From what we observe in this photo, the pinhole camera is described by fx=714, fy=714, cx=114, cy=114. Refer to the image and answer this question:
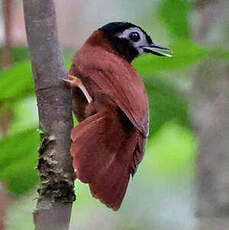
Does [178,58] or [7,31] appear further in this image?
[7,31]

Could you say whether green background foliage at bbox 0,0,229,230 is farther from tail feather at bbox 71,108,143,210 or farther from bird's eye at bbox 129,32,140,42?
bird's eye at bbox 129,32,140,42

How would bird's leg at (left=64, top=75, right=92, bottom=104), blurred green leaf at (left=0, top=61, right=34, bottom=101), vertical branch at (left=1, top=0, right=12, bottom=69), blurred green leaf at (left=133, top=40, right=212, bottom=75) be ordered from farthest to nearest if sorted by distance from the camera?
vertical branch at (left=1, top=0, right=12, bottom=69)
bird's leg at (left=64, top=75, right=92, bottom=104)
blurred green leaf at (left=133, top=40, right=212, bottom=75)
blurred green leaf at (left=0, top=61, right=34, bottom=101)

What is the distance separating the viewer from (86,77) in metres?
2.42

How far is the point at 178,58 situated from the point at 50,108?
1.26 ft

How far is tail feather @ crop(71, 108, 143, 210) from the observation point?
1975 millimetres

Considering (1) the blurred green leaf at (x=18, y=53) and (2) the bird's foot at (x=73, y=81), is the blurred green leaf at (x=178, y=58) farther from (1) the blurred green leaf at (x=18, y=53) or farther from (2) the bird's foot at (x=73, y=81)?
(1) the blurred green leaf at (x=18, y=53)

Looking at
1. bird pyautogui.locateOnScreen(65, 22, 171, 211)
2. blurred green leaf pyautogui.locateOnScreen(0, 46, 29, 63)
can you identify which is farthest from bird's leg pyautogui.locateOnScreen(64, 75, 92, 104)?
blurred green leaf pyautogui.locateOnScreen(0, 46, 29, 63)

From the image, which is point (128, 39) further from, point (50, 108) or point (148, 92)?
point (50, 108)

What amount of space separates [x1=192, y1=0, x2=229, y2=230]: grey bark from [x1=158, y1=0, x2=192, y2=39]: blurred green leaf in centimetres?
72

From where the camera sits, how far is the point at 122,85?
2.36 m

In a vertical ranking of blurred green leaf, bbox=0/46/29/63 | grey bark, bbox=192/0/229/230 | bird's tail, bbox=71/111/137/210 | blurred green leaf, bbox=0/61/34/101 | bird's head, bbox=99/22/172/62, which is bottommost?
grey bark, bbox=192/0/229/230

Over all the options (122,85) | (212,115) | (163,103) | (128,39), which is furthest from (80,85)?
(212,115)

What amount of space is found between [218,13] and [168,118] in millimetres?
1241

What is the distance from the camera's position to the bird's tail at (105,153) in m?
1.97
